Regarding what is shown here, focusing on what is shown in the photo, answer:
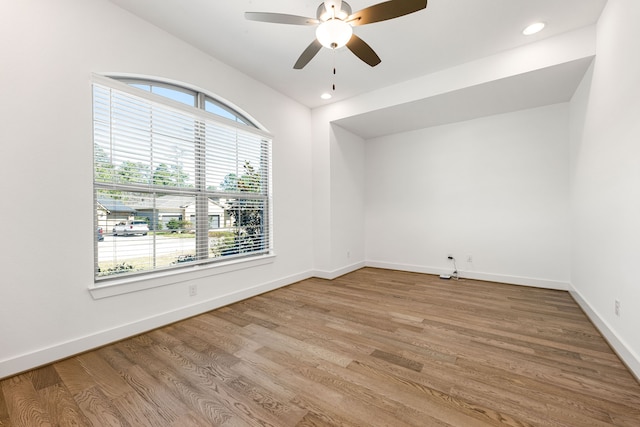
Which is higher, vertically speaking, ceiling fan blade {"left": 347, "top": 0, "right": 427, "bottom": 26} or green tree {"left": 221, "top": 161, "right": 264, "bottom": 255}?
ceiling fan blade {"left": 347, "top": 0, "right": 427, "bottom": 26}

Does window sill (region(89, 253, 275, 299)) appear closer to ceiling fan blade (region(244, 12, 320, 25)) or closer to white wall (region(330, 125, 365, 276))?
white wall (region(330, 125, 365, 276))

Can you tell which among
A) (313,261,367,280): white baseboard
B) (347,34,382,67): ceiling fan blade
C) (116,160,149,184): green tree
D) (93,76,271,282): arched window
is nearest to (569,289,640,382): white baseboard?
(347,34,382,67): ceiling fan blade

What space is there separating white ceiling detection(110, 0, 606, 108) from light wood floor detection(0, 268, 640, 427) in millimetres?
2940

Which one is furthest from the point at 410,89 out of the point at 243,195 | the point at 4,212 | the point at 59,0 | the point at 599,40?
the point at 4,212

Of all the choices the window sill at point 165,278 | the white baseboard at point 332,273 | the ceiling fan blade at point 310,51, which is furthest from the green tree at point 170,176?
the white baseboard at point 332,273

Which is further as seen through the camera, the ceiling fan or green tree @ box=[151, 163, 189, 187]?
green tree @ box=[151, 163, 189, 187]

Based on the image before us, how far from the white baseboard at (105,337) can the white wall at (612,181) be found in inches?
141

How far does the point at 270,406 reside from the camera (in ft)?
5.06

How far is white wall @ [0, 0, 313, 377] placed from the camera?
1.85 m

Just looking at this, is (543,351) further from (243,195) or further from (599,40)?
(243,195)

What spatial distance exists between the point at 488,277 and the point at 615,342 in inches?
86.0

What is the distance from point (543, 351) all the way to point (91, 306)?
12.1 feet

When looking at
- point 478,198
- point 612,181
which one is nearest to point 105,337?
point 612,181

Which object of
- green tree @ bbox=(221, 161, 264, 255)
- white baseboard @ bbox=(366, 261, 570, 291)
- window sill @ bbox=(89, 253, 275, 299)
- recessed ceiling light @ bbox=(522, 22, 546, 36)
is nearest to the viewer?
window sill @ bbox=(89, 253, 275, 299)
